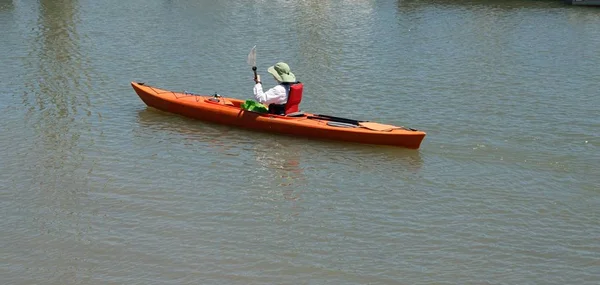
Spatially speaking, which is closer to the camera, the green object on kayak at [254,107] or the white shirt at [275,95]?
the white shirt at [275,95]

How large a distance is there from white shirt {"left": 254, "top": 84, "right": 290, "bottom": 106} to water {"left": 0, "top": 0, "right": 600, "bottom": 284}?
0.63 m

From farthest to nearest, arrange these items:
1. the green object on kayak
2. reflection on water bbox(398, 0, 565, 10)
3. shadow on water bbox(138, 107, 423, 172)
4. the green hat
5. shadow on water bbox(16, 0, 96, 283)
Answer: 1. reflection on water bbox(398, 0, 565, 10)
2. the green object on kayak
3. the green hat
4. shadow on water bbox(138, 107, 423, 172)
5. shadow on water bbox(16, 0, 96, 283)

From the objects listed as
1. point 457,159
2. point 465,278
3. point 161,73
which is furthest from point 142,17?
point 465,278

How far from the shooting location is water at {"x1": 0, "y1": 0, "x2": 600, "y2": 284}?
10.4m

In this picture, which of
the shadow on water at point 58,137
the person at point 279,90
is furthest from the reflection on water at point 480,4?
the person at point 279,90

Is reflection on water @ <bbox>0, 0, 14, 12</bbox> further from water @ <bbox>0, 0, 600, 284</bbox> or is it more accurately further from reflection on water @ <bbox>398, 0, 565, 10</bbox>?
reflection on water @ <bbox>398, 0, 565, 10</bbox>

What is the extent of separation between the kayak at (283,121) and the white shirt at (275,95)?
24cm

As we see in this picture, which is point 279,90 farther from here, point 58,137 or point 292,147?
point 58,137

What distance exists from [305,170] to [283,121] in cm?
154

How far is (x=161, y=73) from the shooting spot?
19.9 m

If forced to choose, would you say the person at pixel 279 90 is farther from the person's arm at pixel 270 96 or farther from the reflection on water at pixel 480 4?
the reflection on water at pixel 480 4

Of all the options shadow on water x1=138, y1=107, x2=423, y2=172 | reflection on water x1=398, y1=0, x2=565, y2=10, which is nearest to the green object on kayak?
shadow on water x1=138, y1=107, x2=423, y2=172

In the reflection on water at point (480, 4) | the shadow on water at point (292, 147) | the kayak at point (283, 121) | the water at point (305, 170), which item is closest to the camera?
the water at point (305, 170)

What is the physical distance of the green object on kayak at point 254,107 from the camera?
15367mm
